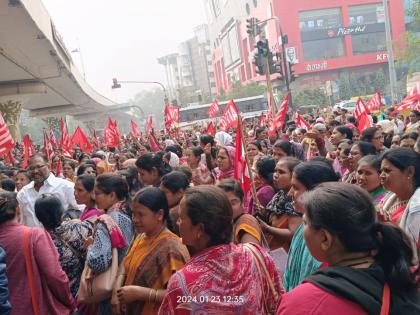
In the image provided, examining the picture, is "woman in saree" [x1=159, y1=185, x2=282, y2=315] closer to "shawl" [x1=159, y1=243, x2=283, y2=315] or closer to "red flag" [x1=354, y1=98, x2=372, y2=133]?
"shawl" [x1=159, y1=243, x2=283, y2=315]

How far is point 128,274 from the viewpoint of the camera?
273 centimetres

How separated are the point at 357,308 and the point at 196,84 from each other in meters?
124

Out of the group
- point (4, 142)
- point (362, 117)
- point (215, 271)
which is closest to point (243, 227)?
point (215, 271)

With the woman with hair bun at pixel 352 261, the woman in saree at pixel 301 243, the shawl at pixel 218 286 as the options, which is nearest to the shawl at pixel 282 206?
the woman in saree at pixel 301 243

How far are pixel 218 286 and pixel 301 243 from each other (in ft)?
2.42

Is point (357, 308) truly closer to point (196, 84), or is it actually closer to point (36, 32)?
point (36, 32)

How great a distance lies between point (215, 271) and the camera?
1.98m

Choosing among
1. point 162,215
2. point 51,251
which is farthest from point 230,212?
point 51,251

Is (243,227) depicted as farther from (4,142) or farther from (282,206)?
(4,142)

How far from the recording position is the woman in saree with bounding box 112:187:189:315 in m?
2.58

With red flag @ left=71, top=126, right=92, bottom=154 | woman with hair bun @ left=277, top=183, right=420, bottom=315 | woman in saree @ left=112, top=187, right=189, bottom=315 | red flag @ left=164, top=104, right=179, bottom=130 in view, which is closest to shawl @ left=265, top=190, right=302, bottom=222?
woman in saree @ left=112, top=187, right=189, bottom=315

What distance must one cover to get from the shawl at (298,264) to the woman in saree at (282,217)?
63 cm

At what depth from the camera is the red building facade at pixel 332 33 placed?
54.8m

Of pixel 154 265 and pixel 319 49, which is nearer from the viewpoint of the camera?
pixel 154 265
